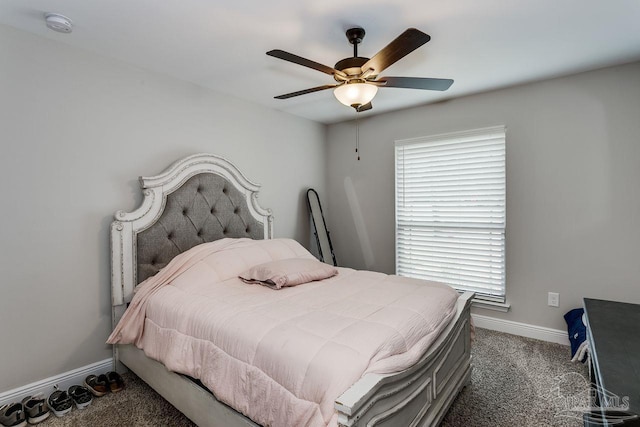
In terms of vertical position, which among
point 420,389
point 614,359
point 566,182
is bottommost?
point 420,389

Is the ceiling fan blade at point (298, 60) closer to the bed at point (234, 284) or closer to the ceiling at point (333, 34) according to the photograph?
the ceiling at point (333, 34)

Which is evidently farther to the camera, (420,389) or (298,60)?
(298,60)

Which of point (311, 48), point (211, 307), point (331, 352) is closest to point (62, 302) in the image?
point (211, 307)

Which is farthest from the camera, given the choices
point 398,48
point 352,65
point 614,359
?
point 352,65

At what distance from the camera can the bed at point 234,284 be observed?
117 cm

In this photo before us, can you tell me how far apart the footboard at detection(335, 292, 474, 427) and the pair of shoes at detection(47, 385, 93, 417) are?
175cm

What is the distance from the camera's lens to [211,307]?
165cm

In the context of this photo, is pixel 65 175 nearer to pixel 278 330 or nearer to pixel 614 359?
pixel 278 330

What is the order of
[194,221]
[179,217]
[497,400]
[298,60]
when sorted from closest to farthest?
1. [298,60]
2. [497,400]
3. [179,217]
4. [194,221]

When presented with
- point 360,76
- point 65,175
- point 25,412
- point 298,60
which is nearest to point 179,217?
point 65,175

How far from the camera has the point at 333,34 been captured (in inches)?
76.0

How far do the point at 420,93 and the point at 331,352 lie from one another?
257 cm

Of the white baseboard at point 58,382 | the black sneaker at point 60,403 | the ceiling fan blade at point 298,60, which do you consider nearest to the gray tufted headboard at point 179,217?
the white baseboard at point 58,382

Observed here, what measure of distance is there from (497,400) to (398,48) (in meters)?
2.07
